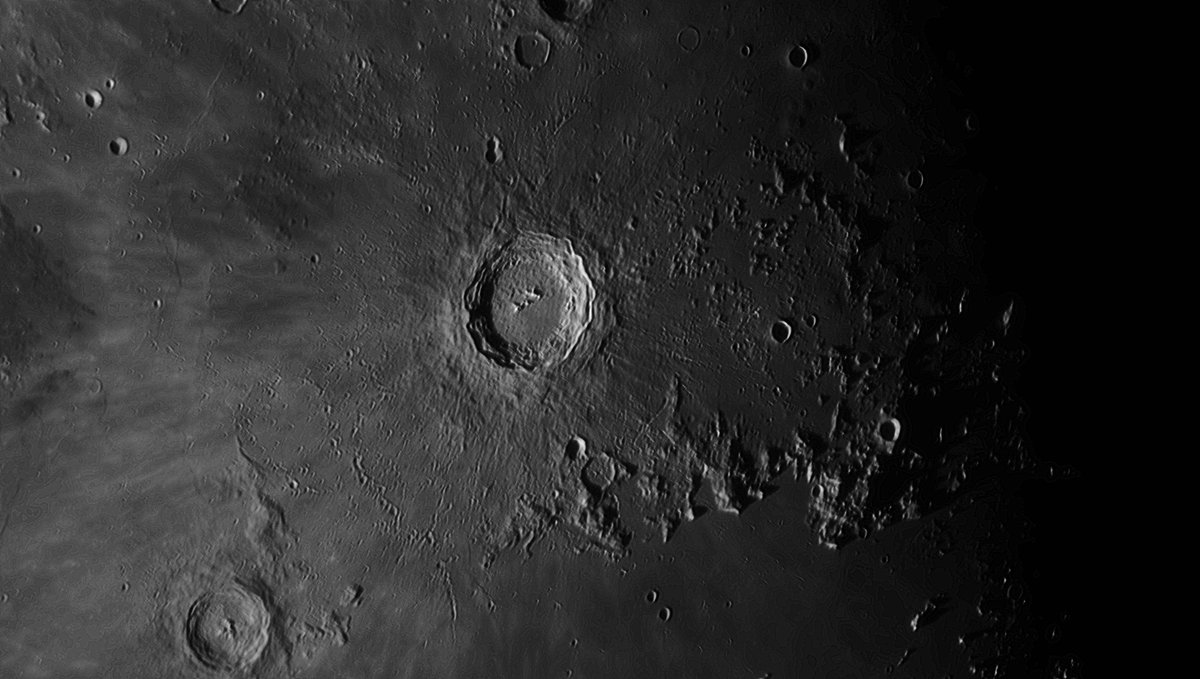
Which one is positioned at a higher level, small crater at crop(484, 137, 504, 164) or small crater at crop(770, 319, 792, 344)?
small crater at crop(770, 319, 792, 344)

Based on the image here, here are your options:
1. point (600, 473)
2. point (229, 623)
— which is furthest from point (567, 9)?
point (229, 623)

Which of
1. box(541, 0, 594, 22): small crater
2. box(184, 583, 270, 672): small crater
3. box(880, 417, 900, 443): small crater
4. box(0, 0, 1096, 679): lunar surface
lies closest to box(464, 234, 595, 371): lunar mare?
box(0, 0, 1096, 679): lunar surface

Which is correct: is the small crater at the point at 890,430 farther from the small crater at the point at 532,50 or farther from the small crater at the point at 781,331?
the small crater at the point at 532,50

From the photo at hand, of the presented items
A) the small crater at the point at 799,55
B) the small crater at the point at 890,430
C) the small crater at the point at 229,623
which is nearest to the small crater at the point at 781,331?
the small crater at the point at 890,430

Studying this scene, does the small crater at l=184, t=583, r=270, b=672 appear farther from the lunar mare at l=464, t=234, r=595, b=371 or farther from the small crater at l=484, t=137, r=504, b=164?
the small crater at l=484, t=137, r=504, b=164

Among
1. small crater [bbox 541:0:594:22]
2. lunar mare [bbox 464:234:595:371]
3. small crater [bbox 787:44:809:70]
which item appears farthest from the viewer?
lunar mare [bbox 464:234:595:371]

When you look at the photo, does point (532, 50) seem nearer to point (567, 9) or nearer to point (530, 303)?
point (567, 9)

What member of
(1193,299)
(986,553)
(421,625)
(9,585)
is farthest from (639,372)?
(9,585)
